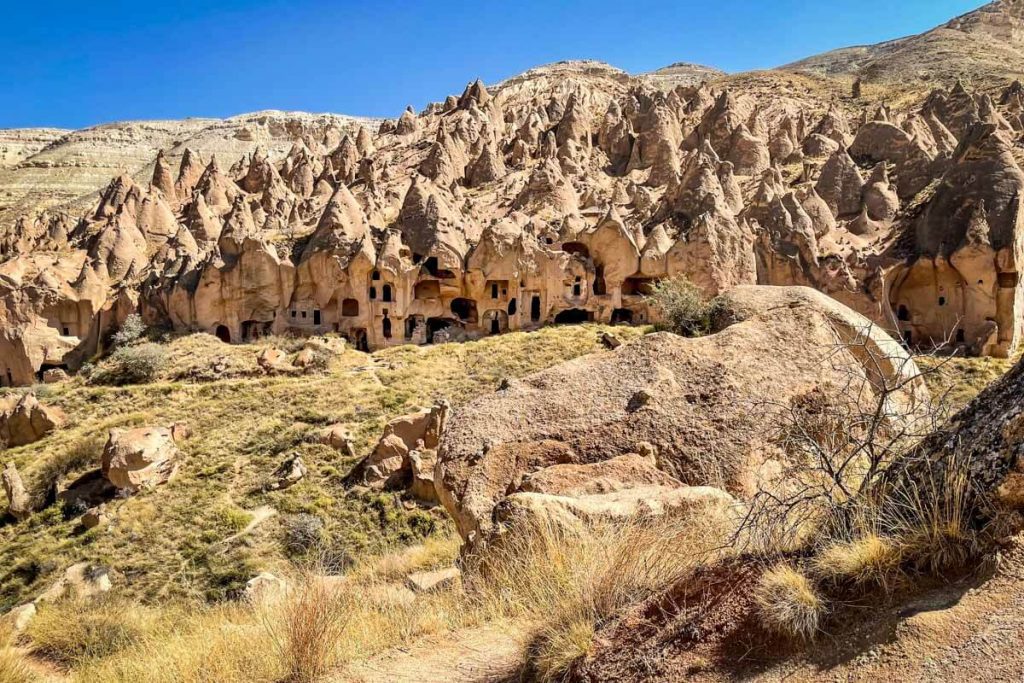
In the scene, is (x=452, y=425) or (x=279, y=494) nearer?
(x=452, y=425)

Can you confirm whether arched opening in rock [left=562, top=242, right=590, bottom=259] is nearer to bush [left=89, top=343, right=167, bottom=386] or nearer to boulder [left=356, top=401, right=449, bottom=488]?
boulder [left=356, top=401, right=449, bottom=488]

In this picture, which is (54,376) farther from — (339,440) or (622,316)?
(622,316)

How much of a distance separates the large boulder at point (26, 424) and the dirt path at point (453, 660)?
21.8 m

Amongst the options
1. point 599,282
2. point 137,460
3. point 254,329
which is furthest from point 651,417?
point 254,329

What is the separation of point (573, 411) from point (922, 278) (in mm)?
25127

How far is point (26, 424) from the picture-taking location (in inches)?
792

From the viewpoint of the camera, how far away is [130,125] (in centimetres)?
10988

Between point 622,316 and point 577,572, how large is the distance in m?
26.5

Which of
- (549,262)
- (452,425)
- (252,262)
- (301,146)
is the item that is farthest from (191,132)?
(452,425)

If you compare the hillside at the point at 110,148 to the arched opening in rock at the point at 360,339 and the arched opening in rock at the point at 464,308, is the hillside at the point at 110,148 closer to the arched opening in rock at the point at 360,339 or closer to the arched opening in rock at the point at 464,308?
the arched opening in rock at the point at 360,339

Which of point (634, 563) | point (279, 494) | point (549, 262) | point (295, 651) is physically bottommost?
point (279, 494)

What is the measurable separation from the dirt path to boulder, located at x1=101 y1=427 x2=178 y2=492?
14549 mm

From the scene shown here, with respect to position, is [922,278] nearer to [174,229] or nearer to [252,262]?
[252,262]

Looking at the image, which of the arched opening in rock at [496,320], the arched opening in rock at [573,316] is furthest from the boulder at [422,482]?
the arched opening in rock at [573,316]
